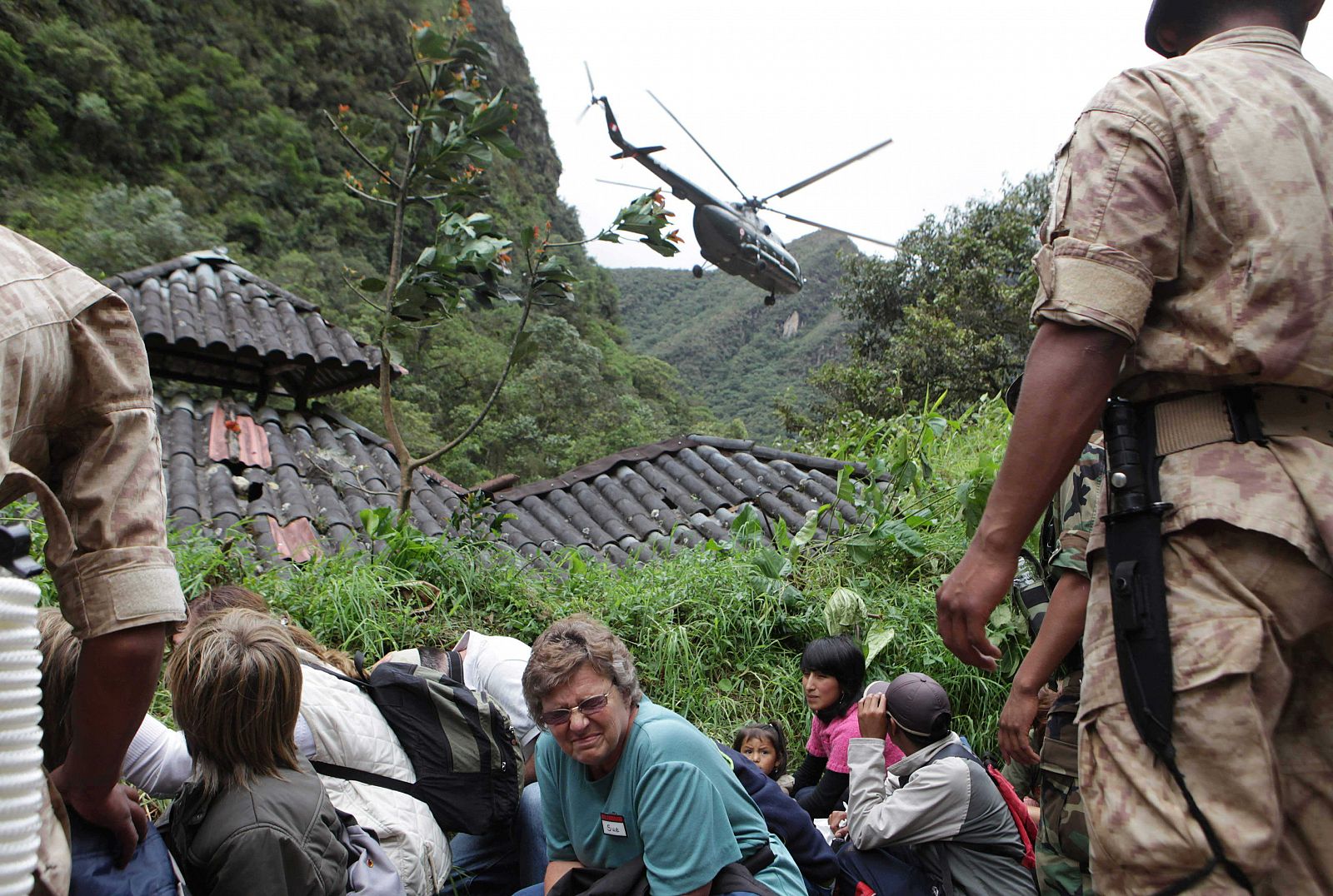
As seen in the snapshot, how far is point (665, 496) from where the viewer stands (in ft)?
30.1

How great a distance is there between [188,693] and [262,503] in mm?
5413

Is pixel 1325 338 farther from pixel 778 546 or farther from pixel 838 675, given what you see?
pixel 778 546

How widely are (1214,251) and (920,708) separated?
6.65 ft

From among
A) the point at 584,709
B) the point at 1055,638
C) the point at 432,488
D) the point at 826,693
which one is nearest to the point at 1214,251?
the point at 1055,638

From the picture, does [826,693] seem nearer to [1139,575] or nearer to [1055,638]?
[1055,638]

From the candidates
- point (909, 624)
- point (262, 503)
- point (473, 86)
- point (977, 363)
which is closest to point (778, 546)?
point (909, 624)

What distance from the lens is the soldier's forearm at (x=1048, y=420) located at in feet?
4.37

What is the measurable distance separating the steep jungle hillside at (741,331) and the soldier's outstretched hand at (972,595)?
42513 mm

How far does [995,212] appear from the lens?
23531 millimetres

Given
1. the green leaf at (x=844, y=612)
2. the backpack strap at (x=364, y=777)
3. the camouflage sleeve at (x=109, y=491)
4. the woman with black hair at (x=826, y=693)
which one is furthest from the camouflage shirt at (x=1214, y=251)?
the green leaf at (x=844, y=612)

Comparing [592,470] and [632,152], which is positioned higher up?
[632,152]

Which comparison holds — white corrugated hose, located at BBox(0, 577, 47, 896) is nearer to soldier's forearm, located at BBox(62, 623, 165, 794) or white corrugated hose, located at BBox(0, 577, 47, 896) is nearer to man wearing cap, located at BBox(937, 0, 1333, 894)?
soldier's forearm, located at BBox(62, 623, 165, 794)

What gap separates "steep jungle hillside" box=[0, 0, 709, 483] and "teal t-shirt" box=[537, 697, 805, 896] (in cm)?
1778

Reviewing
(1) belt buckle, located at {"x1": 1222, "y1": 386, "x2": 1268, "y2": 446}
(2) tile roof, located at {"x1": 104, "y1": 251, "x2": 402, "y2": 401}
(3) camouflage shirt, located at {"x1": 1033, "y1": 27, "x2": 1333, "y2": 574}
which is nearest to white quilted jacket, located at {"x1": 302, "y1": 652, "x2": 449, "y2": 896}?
(3) camouflage shirt, located at {"x1": 1033, "y1": 27, "x2": 1333, "y2": 574}
